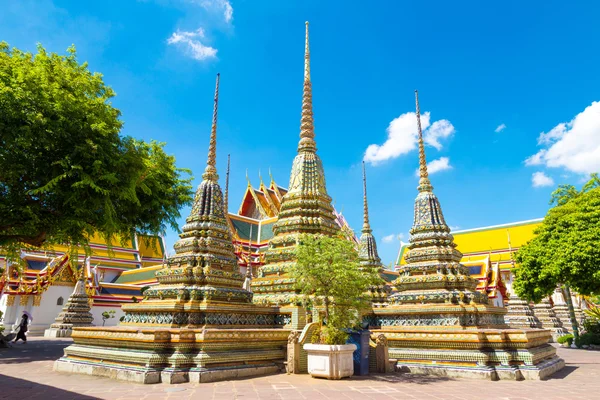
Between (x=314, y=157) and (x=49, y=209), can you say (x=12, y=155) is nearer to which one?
(x=49, y=209)

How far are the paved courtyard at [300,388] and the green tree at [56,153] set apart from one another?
382cm

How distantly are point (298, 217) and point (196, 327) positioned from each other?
Result: 17.4 ft

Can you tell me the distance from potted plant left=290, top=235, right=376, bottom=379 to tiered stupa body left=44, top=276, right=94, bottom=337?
19.7m

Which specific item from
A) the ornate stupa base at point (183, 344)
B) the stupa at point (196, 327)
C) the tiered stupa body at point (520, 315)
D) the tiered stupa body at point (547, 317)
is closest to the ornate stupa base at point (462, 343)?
the ornate stupa base at point (183, 344)

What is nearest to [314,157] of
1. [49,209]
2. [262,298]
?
[262,298]

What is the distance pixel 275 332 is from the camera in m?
10.5

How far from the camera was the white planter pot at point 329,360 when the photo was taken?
8.81 meters

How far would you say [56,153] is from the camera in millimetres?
10602

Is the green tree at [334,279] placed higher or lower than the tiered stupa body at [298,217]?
lower

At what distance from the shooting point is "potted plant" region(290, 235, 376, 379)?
8.89 metres

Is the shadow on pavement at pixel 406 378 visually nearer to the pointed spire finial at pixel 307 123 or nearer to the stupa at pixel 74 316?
the pointed spire finial at pixel 307 123

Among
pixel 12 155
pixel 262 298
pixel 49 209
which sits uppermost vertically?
pixel 12 155

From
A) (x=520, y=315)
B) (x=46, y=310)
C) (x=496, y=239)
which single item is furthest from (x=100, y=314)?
(x=496, y=239)

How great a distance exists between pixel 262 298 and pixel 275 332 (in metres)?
2.29
